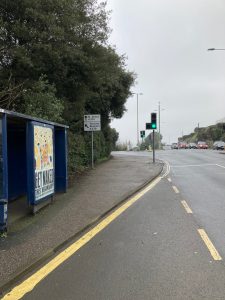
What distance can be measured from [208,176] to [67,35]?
946 cm

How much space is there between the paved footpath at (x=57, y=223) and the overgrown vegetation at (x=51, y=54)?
10.2ft

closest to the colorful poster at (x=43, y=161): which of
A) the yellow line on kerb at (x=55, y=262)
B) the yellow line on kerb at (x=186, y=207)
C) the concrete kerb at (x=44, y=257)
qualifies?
the concrete kerb at (x=44, y=257)

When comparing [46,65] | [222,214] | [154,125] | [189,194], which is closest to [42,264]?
[222,214]

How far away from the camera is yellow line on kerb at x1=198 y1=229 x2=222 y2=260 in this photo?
742 centimetres

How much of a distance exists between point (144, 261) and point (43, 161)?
→ 17.7 feet

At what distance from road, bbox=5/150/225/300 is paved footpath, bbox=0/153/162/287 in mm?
324

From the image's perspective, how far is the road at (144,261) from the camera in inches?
229

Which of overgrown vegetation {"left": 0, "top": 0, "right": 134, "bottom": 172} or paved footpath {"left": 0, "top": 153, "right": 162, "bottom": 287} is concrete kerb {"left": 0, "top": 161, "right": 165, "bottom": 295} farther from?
overgrown vegetation {"left": 0, "top": 0, "right": 134, "bottom": 172}

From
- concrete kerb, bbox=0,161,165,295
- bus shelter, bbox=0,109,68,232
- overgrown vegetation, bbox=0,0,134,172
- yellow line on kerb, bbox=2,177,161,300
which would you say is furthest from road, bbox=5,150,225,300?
overgrown vegetation, bbox=0,0,134,172

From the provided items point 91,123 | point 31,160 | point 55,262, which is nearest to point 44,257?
point 55,262

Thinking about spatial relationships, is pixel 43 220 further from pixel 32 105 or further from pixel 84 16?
pixel 84 16

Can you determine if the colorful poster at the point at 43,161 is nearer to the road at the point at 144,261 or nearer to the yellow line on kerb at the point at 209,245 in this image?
the road at the point at 144,261

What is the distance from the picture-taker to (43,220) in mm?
10500

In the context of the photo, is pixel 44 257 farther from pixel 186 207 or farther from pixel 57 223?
pixel 186 207
